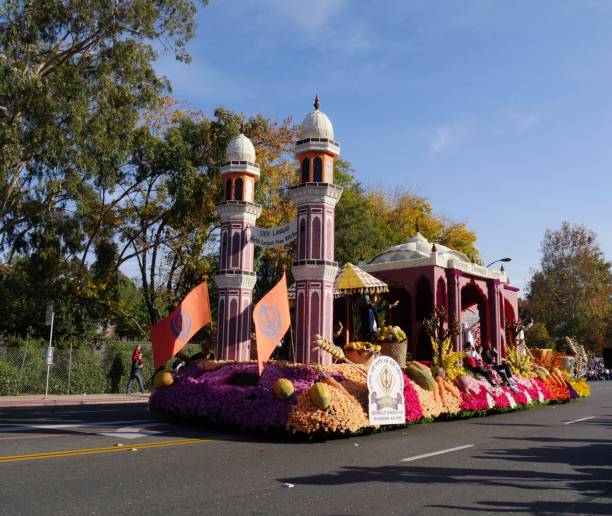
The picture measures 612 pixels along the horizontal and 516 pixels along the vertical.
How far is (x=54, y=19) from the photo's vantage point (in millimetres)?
21969

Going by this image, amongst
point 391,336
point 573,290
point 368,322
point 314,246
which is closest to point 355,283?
point 368,322

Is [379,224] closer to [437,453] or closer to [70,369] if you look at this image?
[70,369]

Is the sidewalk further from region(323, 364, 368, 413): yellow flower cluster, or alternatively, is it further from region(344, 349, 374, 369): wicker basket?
region(323, 364, 368, 413): yellow flower cluster

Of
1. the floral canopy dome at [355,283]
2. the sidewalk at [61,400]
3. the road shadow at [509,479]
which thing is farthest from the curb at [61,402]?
the road shadow at [509,479]

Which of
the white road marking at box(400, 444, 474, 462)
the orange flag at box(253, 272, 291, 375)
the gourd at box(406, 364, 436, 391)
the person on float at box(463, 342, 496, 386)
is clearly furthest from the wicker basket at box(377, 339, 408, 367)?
the white road marking at box(400, 444, 474, 462)

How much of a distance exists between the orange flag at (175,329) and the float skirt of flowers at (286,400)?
0.77 meters

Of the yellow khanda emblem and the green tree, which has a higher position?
the green tree

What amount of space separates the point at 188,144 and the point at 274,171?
625 cm

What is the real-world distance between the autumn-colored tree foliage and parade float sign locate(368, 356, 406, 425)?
49064mm

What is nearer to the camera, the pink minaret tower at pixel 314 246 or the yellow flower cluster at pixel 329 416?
the yellow flower cluster at pixel 329 416

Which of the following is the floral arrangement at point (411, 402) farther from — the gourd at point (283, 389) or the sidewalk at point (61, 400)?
the sidewalk at point (61, 400)

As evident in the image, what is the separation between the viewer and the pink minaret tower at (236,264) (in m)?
15.7

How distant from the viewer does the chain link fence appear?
69.4ft

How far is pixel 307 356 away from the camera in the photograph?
13.0 metres
